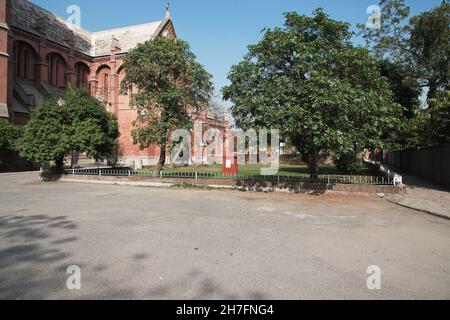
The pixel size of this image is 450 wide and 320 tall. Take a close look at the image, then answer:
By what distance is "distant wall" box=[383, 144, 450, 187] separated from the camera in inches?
608

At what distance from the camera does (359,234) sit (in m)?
6.72

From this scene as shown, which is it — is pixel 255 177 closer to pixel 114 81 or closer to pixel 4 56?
pixel 4 56

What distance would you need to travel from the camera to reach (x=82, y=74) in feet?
135

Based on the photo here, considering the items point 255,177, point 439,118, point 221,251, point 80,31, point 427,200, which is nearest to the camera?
point 221,251

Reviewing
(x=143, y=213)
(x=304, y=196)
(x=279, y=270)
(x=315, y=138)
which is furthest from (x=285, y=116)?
(x=279, y=270)

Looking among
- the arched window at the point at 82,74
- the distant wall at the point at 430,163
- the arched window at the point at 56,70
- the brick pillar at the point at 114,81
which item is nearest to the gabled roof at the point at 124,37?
the brick pillar at the point at 114,81

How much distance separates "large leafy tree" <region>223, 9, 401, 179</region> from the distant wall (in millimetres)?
6243

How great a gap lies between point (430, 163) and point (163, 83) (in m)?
16.8

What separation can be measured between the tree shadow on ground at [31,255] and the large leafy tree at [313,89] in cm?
772

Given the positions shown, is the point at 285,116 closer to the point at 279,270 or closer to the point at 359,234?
the point at 359,234

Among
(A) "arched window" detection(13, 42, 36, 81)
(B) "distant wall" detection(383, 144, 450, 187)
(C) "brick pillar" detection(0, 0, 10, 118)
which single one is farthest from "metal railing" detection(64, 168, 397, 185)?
(A) "arched window" detection(13, 42, 36, 81)

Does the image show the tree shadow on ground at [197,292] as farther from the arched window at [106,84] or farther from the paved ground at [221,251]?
the arched window at [106,84]

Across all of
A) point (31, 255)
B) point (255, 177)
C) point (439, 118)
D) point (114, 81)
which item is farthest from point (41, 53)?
point (439, 118)

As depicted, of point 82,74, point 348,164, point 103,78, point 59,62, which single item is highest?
point 59,62
